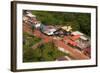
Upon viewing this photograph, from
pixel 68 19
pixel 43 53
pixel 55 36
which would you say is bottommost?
pixel 43 53

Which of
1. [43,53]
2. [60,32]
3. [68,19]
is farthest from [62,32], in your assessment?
[43,53]

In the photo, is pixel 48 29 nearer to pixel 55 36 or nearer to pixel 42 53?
pixel 55 36

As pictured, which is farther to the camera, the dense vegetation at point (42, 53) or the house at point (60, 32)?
the house at point (60, 32)

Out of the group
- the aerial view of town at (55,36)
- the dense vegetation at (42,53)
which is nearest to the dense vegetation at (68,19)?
the aerial view of town at (55,36)

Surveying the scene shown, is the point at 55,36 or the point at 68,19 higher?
the point at 68,19

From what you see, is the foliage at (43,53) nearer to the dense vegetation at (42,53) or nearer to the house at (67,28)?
the dense vegetation at (42,53)

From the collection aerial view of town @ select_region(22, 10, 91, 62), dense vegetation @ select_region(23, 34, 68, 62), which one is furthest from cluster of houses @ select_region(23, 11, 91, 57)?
dense vegetation @ select_region(23, 34, 68, 62)

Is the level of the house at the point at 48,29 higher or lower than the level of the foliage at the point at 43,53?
higher

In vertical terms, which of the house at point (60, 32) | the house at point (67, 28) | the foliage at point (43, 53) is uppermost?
the house at point (67, 28)
